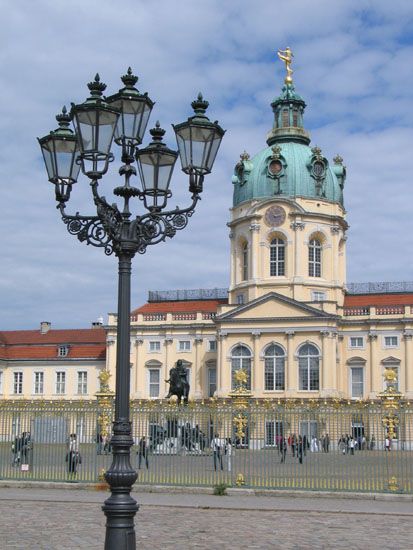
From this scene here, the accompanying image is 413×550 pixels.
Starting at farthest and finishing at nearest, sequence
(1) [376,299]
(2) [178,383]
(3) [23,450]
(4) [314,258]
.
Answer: (1) [376,299], (4) [314,258], (2) [178,383], (3) [23,450]

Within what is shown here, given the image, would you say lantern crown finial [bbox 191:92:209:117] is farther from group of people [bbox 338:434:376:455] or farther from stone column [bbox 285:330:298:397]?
stone column [bbox 285:330:298:397]

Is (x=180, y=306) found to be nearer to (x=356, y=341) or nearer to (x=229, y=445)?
(x=356, y=341)

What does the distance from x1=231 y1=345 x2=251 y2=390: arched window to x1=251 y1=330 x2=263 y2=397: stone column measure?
0.53 meters

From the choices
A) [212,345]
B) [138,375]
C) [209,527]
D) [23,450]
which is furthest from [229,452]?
[138,375]

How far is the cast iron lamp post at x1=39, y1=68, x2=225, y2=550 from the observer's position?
10578mm

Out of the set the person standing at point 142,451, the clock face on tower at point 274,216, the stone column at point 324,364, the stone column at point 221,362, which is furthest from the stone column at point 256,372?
the person standing at point 142,451

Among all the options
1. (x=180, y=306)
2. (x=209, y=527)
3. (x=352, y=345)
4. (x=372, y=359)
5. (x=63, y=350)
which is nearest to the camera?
(x=209, y=527)

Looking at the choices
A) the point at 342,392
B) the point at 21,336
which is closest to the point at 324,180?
the point at 342,392

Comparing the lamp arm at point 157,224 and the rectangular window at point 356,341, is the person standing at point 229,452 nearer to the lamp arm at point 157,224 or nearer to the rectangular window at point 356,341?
the lamp arm at point 157,224

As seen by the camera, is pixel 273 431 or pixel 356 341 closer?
pixel 273 431

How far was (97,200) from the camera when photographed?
11250mm

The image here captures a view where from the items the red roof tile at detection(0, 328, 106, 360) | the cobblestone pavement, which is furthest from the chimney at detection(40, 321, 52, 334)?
the cobblestone pavement

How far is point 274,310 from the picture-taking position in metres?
62.3

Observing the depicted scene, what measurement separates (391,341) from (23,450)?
1642 inches
